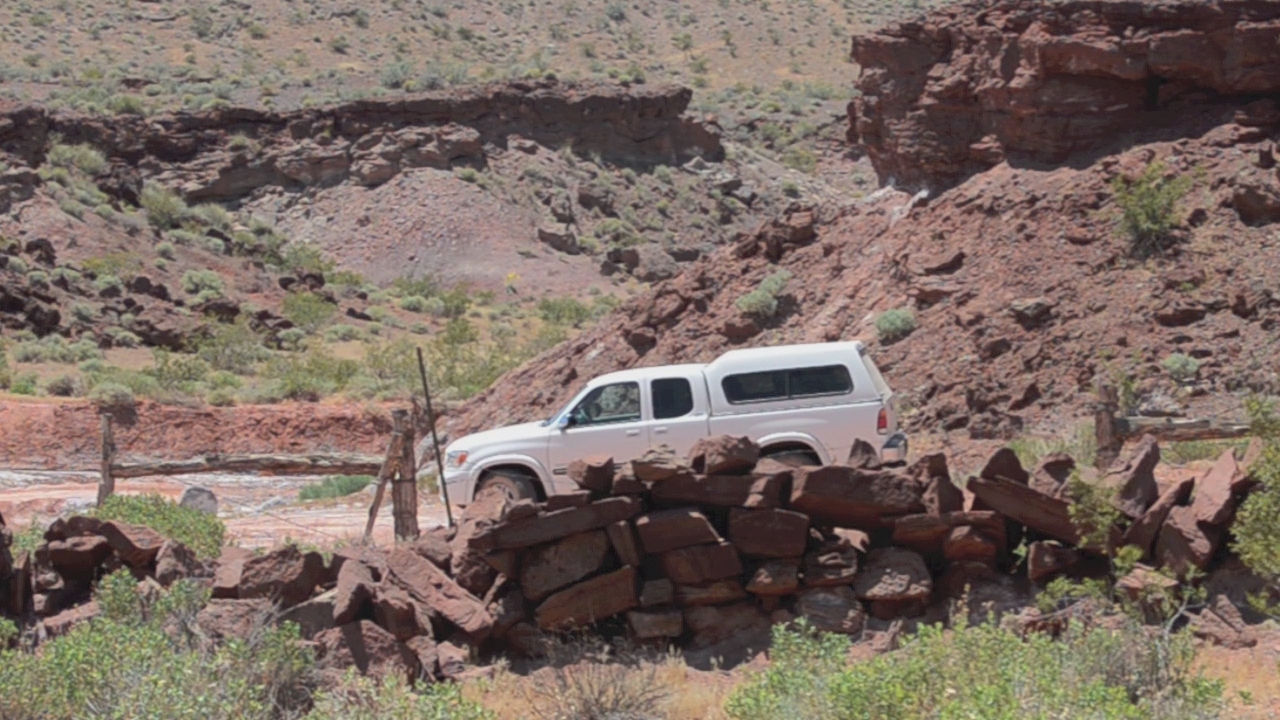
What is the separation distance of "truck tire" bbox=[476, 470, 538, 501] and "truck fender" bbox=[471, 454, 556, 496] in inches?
2.4

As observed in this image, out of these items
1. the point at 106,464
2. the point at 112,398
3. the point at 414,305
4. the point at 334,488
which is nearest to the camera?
the point at 106,464

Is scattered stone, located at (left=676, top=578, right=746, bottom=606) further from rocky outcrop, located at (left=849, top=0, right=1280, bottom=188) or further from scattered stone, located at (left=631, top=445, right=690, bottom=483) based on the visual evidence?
rocky outcrop, located at (left=849, top=0, right=1280, bottom=188)

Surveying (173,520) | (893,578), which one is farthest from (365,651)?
(173,520)

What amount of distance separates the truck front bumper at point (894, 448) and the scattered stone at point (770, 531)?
140 inches

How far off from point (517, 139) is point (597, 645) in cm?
5108

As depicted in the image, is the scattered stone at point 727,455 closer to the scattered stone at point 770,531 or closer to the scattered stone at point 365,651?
the scattered stone at point 770,531

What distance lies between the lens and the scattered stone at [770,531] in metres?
10.1

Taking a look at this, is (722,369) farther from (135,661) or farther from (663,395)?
(135,661)

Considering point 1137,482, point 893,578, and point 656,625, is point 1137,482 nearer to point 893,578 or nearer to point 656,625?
point 893,578

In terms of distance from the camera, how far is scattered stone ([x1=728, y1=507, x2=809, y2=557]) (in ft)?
33.1

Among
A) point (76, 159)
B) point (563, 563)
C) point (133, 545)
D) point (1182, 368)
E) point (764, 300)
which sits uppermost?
point (76, 159)

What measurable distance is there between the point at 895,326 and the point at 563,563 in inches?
438

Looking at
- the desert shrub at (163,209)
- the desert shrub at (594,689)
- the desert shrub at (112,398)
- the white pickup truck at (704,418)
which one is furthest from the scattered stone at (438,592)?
the desert shrub at (163,209)

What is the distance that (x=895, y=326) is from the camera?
2039 centimetres
